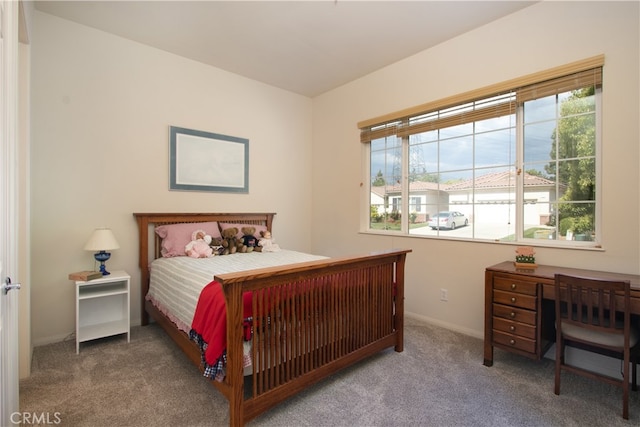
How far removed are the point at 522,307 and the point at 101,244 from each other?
3.44 metres

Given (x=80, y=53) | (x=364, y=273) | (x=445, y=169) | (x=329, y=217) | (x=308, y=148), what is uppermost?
(x=80, y=53)

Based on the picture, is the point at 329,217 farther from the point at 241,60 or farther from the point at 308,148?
the point at 241,60

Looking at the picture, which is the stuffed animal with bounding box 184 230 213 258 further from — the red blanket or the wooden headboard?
the red blanket

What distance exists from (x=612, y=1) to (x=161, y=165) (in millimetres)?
4138

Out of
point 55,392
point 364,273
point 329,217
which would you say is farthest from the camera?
point 329,217

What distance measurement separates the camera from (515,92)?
106 inches

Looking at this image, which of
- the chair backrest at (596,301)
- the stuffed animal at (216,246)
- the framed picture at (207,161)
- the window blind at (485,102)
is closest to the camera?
the chair backrest at (596,301)

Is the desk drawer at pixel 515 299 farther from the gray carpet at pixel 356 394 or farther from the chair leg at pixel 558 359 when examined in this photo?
the gray carpet at pixel 356 394

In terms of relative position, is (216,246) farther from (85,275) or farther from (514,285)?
(514,285)

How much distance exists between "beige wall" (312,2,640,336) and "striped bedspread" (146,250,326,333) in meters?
1.31

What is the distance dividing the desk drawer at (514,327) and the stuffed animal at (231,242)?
2507mm

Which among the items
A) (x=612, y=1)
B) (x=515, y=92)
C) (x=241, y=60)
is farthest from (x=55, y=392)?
(x=612, y=1)

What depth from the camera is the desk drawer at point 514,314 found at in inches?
85.7

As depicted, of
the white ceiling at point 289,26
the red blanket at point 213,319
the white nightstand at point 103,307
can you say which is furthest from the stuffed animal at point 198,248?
the white ceiling at point 289,26
